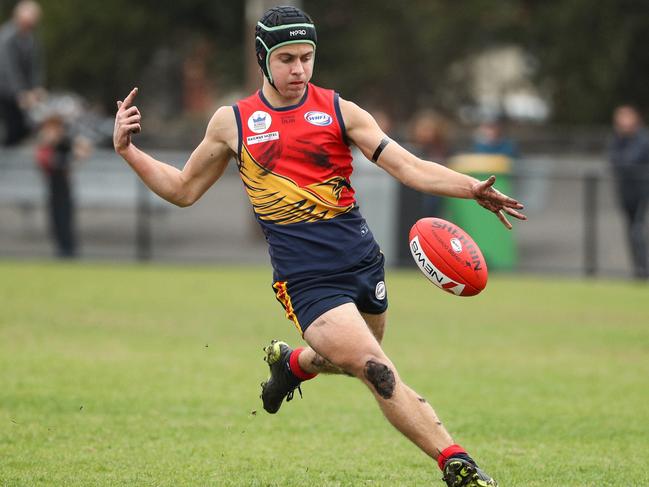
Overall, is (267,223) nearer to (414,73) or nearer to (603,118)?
(603,118)

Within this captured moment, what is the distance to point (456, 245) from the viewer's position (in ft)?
19.7

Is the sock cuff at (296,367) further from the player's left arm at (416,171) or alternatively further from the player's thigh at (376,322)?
the player's left arm at (416,171)

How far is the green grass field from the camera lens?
6543 millimetres

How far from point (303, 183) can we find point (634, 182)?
11.8m

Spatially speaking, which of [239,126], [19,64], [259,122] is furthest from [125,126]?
[19,64]

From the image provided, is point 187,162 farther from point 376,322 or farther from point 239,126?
point 376,322

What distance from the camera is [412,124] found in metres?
44.2

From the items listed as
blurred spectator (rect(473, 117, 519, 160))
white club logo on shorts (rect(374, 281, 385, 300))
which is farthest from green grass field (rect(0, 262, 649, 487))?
blurred spectator (rect(473, 117, 519, 160))

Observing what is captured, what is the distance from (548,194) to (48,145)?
25.0ft

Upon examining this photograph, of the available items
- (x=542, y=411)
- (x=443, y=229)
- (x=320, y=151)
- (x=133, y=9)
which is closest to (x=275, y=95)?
(x=320, y=151)

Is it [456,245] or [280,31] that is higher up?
[280,31]

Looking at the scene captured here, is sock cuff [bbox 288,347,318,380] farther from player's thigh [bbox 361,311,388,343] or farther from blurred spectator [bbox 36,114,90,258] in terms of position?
blurred spectator [bbox 36,114,90,258]

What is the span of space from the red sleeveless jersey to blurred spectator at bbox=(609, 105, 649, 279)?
1154 cm

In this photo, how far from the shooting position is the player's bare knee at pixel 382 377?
18.3ft
